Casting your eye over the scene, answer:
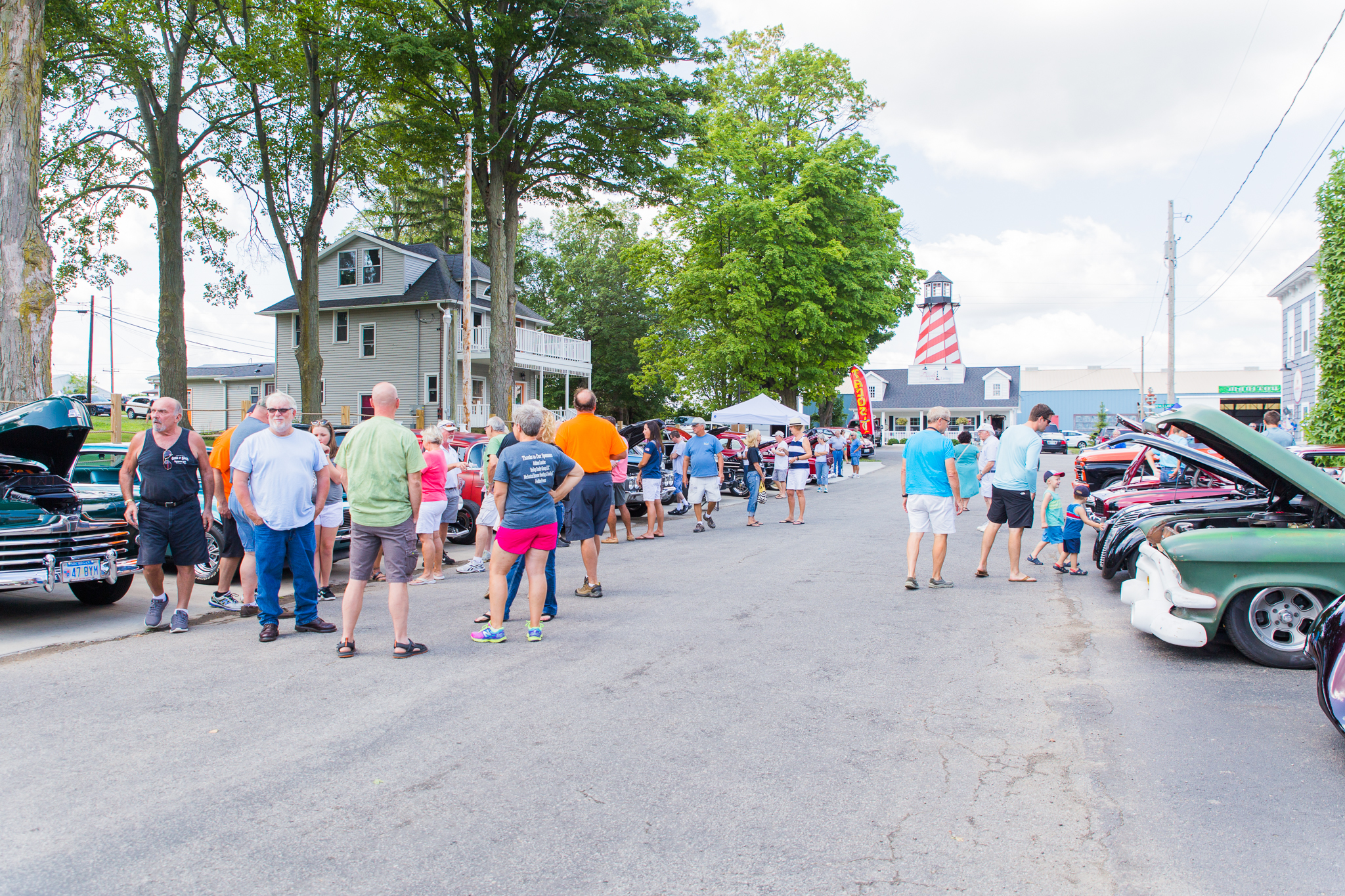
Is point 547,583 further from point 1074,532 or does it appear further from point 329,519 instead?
point 1074,532

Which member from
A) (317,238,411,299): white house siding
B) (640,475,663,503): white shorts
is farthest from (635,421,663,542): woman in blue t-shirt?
(317,238,411,299): white house siding

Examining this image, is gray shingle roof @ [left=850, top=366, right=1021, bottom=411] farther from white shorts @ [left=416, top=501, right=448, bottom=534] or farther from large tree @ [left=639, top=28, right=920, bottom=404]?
white shorts @ [left=416, top=501, right=448, bottom=534]

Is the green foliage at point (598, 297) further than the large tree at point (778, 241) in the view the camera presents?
Yes

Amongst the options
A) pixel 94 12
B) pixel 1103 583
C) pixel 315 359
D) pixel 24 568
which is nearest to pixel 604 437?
pixel 24 568

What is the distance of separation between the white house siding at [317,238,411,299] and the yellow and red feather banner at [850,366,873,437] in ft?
61.5

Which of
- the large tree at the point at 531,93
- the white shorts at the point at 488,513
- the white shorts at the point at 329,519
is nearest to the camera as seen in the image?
the white shorts at the point at 329,519

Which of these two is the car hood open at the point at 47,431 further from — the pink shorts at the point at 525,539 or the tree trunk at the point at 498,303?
the tree trunk at the point at 498,303

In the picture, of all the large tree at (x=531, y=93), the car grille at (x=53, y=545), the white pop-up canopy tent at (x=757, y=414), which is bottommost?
the car grille at (x=53, y=545)

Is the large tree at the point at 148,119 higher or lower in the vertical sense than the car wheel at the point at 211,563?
higher

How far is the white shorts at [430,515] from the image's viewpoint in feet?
31.4

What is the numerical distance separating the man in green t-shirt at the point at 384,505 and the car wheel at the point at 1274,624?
556 cm

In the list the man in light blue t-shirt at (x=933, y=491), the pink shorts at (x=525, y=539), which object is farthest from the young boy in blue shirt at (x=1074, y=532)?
the pink shorts at (x=525, y=539)

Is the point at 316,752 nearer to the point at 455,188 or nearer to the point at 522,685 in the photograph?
the point at 522,685

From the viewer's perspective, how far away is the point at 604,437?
8.99m
